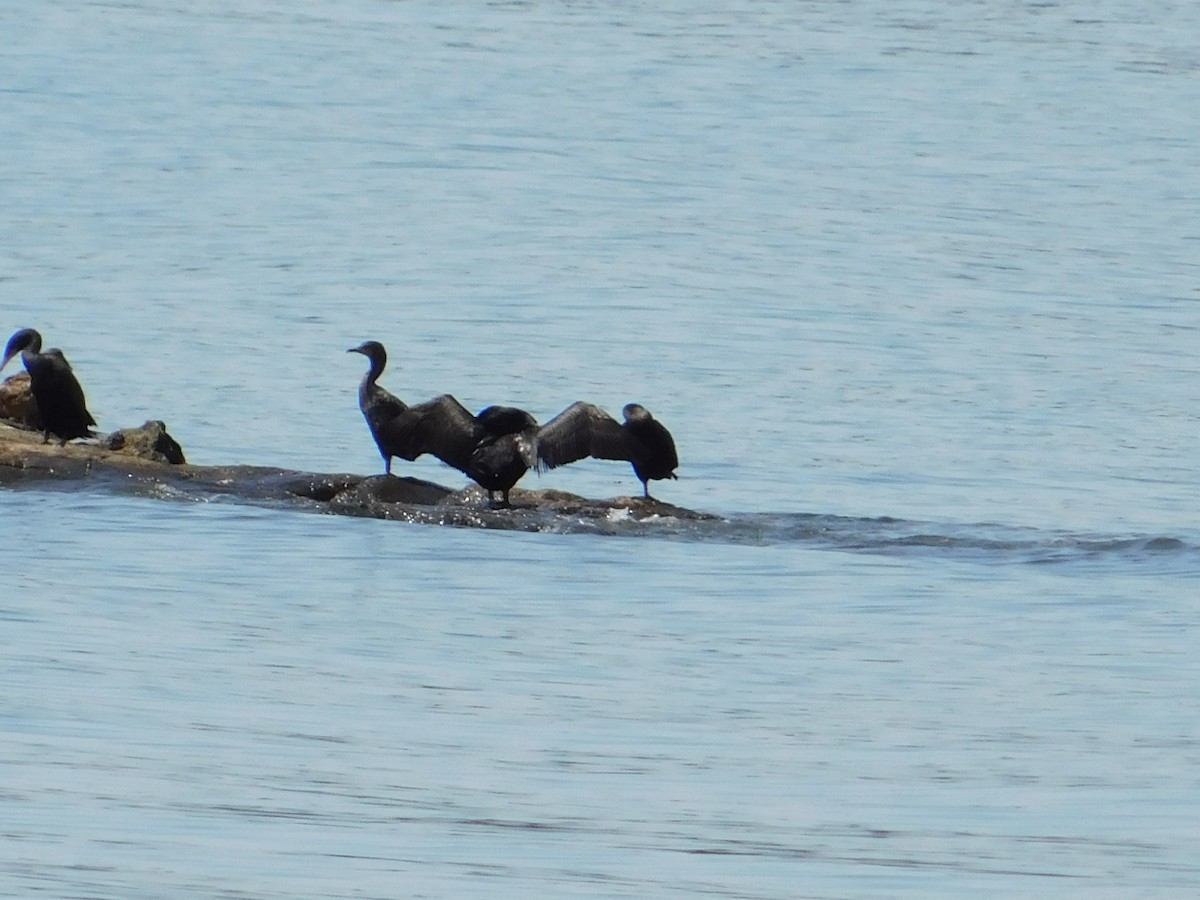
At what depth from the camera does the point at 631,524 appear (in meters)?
14.4

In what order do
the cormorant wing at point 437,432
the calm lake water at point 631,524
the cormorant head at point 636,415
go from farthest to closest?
the cormorant wing at point 437,432, the cormorant head at point 636,415, the calm lake water at point 631,524

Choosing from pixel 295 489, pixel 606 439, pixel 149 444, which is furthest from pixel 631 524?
pixel 149 444

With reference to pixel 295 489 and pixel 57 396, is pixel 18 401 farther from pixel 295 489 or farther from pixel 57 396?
pixel 295 489

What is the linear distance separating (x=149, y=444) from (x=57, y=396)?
0.64 m

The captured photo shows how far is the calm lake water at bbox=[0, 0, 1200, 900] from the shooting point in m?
9.09

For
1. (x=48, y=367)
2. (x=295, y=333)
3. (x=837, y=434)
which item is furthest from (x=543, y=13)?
(x=48, y=367)

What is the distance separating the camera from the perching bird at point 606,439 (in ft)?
46.8

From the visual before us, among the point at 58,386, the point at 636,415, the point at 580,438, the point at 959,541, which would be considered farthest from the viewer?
the point at 959,541

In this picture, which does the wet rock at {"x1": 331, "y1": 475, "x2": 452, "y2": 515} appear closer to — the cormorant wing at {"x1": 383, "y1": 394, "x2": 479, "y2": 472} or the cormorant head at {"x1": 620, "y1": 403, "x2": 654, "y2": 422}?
the cormorant wing at {"x1": 383, "y1": 394, "x2": 479, "y2": 472}

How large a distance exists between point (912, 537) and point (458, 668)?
13.5ft

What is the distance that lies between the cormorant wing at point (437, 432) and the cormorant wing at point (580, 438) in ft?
1.44

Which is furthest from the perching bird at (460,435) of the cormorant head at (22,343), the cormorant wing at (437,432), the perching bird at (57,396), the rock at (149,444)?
the cormorant head at (22,343)

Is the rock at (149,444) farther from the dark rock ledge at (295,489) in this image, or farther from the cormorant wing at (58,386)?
the cormorant wing at (58,386)

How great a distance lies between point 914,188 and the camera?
124 ft
